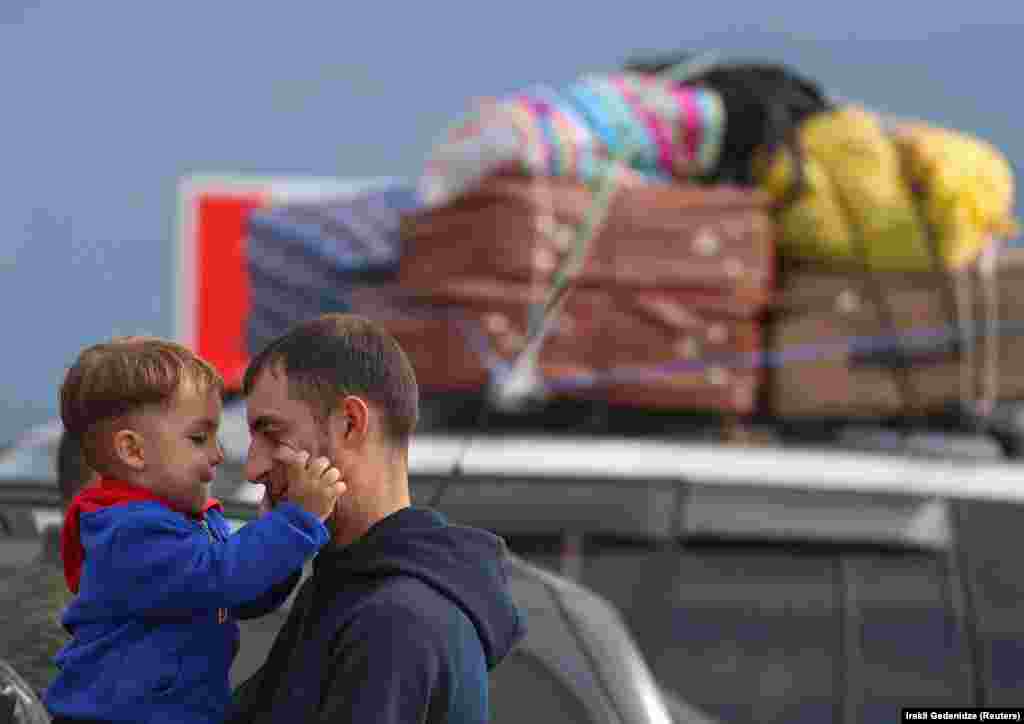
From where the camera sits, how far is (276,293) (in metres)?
4.79

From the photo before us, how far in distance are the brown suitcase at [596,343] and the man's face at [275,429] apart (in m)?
2.57

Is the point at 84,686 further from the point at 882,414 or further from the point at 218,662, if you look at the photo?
the point at 882,414

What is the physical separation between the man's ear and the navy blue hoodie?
0.24 ft

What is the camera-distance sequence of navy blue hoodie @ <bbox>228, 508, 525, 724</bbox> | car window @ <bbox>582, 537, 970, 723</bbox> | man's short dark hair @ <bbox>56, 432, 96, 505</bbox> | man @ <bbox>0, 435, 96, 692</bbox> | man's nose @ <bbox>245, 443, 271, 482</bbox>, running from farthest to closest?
car window @ <bbox>582, 537, 970, 723</bbox> → man's short dark hair @ <bbox>56, 432, 96, 505</bbox> → man @ <bbox>0, 435, 96, 692</bbox> → man's nose @ <bbox>245, 443, 271, 482</bbox> → navy blue hoodie @ <bbox>228, 508, 525, 724</bbox>

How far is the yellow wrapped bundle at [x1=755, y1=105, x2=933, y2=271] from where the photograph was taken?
4211 mm

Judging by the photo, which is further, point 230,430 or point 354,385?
point 230,430

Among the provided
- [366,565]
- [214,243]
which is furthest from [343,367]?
[214,243]

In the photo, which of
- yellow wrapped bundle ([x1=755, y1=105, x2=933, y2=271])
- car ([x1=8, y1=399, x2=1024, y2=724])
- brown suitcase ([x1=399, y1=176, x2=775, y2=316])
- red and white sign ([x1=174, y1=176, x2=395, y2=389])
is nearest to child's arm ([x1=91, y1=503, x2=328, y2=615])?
car ([x1=8, y1=399, x2=1024, y2=724])

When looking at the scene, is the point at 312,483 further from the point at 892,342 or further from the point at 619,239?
the point at 892,342

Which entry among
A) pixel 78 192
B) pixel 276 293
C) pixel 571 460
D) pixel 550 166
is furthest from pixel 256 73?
pixel 571 460

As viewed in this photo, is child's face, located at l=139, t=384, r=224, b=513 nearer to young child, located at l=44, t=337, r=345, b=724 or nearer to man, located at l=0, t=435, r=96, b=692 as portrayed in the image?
young child, located at l=44, t=337, r=345, b=724

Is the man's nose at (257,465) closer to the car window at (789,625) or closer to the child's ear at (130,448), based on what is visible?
the child's ear at (130,448)

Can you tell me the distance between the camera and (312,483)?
149 centimetres

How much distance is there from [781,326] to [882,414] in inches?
12.8
